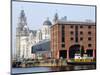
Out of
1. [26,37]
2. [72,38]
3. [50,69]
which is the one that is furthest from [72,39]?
[26,37]

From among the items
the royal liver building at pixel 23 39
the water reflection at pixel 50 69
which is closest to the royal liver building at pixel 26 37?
the royal liver building at pixel 23 39

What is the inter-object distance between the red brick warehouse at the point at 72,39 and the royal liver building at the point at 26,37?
9 centimetres

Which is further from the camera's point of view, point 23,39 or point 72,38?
point 72,38

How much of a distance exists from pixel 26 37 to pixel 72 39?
531 millimetres

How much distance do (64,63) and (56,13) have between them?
57cm

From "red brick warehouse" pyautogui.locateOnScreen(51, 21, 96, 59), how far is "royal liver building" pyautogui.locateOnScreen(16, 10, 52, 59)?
0.09 m

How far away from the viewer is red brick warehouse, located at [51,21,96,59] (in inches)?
92.0

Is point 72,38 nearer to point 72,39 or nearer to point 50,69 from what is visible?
point 72,39

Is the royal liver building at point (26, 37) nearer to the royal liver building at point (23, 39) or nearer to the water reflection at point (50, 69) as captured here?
the royal liver building at point (23, 39)

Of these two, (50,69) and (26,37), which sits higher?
(26,37)

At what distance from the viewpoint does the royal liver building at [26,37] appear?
221cm

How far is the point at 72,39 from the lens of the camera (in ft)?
7.84

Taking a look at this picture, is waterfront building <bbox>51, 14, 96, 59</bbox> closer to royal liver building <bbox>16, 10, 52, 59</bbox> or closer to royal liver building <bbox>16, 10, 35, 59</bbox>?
royal liver building <bbox>16, 10, 52, 59</bbox>
